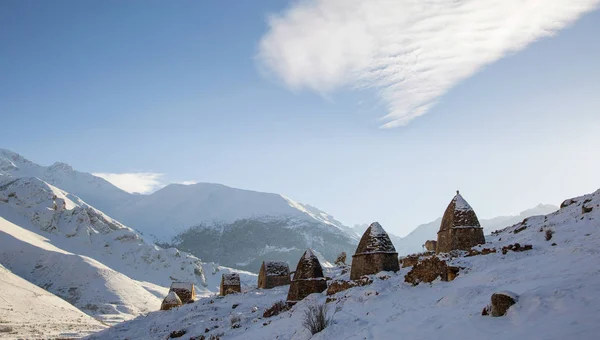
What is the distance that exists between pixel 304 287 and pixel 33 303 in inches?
1828

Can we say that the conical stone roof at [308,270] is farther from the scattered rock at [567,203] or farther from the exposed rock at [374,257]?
the scattered rock at [567,203]

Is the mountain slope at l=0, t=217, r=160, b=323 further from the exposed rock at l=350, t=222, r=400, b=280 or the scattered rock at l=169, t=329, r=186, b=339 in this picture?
the exposed rock at l=350, t=222, r=400, b=280

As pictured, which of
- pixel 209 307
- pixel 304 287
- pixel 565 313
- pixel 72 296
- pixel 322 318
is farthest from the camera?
pixel 72 296

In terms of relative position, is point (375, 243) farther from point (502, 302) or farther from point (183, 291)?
point (183, 291)

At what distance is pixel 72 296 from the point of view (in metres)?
67.9

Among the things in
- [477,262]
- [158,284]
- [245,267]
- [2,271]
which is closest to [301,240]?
[245,267]

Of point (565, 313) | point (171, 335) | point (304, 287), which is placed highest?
point (565, 313)

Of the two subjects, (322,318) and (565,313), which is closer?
(565,313)

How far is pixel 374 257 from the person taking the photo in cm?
2262

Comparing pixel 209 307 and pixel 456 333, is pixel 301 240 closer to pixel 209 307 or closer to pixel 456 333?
pixel 209 307

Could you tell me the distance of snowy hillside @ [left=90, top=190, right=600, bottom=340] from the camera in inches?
340

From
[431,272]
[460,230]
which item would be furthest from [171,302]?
[431,272]

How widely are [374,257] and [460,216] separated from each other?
6.16 metres

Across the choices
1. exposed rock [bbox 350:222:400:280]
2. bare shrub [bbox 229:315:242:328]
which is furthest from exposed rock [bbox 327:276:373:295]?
bare shrub [bbox 229:315:242:328]
